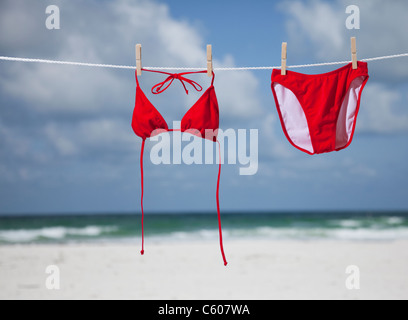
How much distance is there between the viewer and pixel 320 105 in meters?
3.51

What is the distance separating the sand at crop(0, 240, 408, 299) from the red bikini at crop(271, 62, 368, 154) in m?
3.55

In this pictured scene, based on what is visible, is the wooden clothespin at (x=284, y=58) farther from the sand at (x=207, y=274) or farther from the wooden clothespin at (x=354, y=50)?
the sand at (x=207, y=274)

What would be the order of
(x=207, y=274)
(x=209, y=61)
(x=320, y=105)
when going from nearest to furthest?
(x=209, y=61) < (x=320, y=105) < (x=207, y=274)

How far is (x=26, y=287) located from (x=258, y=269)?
4043 mm

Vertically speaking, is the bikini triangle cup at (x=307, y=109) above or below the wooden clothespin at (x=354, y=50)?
below

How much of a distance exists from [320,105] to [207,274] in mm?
5088

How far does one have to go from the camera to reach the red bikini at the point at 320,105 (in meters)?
3.48

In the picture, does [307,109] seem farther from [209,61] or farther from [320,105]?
[209,61]

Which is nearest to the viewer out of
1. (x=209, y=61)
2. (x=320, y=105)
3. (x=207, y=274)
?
(x=209, y=61)

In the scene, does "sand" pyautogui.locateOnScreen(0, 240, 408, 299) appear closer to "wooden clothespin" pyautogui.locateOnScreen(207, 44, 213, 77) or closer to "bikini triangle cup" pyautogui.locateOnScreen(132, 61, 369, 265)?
"bikini triangle cup" pyautogui.locateOnScreen(132, 61, 369, 265)

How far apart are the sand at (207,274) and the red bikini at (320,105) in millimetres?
3552

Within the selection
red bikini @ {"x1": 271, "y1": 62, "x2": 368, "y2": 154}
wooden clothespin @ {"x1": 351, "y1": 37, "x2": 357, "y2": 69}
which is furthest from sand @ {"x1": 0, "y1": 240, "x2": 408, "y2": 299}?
wooden clothespin @ {"x1": 351, "y1": 37, "x2": 357, "y2": 69}

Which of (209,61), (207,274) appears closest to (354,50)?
(209,61)

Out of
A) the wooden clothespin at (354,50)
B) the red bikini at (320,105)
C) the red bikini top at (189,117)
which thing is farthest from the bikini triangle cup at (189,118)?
the wooden clothespin at (354,50)
